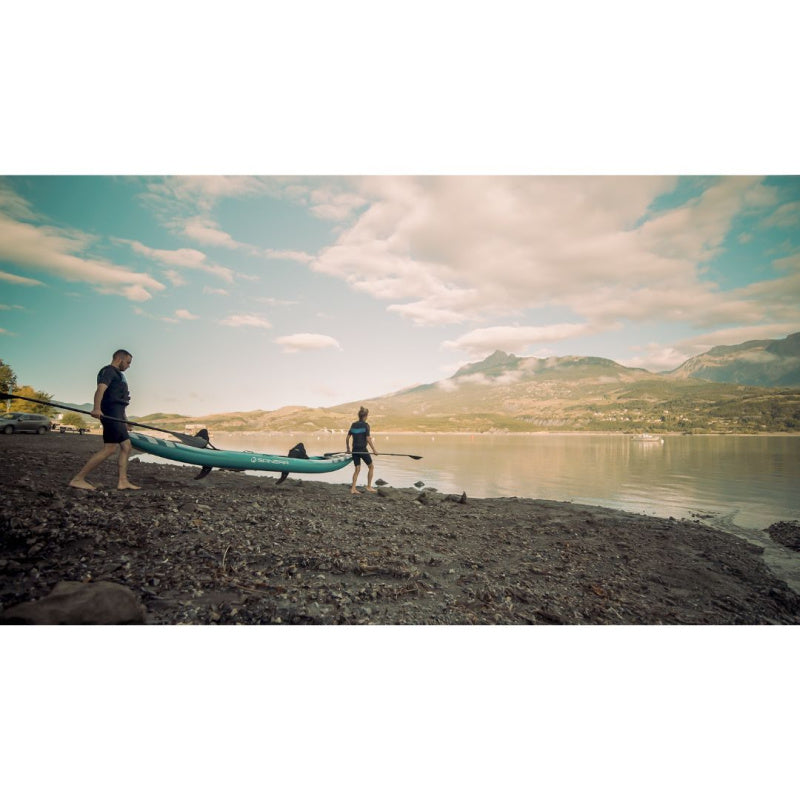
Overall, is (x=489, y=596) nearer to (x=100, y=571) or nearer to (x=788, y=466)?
(x=100, y=571)

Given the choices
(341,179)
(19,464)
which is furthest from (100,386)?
(341,179)

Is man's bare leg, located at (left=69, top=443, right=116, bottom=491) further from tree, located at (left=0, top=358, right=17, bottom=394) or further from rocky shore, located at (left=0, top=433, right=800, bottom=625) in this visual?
tree, located at (left=0, top=358, right=17, bottom=394)

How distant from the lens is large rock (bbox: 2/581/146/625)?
2.42 metres

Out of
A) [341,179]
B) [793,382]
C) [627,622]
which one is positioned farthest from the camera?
[793,382]

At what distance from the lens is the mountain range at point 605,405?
11.9 m

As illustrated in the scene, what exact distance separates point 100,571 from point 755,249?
28.2 ft

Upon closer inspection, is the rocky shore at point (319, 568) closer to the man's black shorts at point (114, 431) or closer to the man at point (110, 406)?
the man at point (110, 406)

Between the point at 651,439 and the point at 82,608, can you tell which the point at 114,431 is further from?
the point at 651,439

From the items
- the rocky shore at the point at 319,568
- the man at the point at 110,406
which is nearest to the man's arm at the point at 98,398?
the man at the point at 110,406

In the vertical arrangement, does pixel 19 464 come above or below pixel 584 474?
above

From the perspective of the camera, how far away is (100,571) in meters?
2.76

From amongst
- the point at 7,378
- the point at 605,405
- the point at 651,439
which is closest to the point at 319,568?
the point at 7,378

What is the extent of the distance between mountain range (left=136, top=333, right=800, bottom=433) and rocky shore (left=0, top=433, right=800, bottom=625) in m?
2.05

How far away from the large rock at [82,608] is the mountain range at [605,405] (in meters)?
3.06
